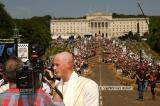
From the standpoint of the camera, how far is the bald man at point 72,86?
6.35m

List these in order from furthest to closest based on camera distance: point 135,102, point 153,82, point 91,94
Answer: point 153,82
point 135,102
point 91,94

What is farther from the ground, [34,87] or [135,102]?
[34,87]

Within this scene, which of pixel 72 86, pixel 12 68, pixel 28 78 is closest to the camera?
pixel 28 78

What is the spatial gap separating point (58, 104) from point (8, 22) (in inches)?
3616

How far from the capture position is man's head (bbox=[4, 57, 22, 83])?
5.59 metres

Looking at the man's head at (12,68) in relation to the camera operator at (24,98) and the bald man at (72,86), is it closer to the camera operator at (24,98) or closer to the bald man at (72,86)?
the camera operator at (24,98)

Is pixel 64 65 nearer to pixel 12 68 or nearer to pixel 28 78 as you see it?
pixel 12 68

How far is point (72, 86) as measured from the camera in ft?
21.2

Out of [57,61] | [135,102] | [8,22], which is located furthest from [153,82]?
[8,22]

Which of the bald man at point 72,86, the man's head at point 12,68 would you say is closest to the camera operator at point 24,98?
the man's head at point 12,68

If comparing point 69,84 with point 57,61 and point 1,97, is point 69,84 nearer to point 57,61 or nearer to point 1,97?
point 57,61

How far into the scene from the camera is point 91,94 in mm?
6344

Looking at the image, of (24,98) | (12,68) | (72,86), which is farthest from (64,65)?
(24,98)

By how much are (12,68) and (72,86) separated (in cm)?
92
